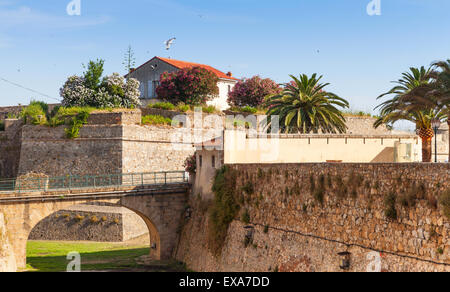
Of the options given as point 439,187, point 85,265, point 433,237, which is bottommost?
point 85,265

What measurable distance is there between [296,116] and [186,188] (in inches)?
356

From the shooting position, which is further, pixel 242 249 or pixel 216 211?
pixel 216 211

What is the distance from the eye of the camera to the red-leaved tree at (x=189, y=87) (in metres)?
53.9

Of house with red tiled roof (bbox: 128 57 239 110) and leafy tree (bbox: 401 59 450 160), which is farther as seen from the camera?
house with red tiled roof (bbox: 128 57 239 110)

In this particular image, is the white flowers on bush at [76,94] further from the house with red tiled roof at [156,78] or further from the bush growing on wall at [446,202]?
the bush growing on wall at [446,202]

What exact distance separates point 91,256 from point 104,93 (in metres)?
17.4

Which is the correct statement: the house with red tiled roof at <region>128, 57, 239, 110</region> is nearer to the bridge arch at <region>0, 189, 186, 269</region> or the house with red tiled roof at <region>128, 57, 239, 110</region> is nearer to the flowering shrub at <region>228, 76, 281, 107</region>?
the flowering shrub at <region>228, 76, 281, 107</region>

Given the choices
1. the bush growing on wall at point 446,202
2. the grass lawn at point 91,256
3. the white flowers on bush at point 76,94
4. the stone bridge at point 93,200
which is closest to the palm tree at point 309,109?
the stone bridge at point 93,200

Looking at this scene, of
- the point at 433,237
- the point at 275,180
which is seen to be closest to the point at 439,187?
the point at 433,237

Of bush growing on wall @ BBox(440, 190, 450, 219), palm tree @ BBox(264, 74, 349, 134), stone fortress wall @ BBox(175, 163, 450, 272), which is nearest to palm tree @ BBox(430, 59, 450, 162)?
stone fortress wall @ BBox(175, 163, 450, 272)

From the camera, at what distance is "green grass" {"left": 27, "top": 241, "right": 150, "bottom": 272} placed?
32.7 meters

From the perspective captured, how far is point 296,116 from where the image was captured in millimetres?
38938

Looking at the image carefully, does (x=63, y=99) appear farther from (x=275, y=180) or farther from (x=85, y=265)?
(x=275, y=180)
